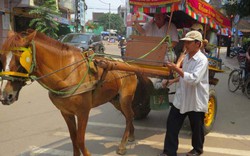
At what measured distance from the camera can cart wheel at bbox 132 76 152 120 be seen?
4.95 m

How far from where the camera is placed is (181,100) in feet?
12.1

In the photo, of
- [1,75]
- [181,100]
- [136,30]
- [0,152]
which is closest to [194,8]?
[136,30]

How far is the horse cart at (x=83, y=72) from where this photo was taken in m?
2.82

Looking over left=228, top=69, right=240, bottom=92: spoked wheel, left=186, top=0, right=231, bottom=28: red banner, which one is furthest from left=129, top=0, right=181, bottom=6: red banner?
left=228, top=69, right=240, bottom=92: spoked wheel

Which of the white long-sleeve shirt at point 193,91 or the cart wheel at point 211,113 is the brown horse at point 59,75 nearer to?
the white long-sleeve shirt at point 193,91

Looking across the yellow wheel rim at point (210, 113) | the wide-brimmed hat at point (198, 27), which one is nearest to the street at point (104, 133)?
the yellow wheel rim at point (210, 113)

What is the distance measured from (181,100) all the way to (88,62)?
4.51 feet

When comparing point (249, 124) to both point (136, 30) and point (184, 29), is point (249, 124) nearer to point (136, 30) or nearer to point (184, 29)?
point (184, 29)

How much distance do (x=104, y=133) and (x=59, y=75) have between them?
2214mm

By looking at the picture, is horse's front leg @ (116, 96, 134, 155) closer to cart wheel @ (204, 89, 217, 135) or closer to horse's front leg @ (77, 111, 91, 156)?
horse's front leg @ (77, 111, 91, 156)

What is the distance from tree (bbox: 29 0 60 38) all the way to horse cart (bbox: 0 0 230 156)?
13.5 m

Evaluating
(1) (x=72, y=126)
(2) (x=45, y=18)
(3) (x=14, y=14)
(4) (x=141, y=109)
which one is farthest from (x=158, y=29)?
(3) (x=14, y=14)

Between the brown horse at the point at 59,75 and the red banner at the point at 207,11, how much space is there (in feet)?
6.62

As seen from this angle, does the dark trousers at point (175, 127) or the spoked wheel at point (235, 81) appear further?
→ the spoked wheel at point (235, 81)
